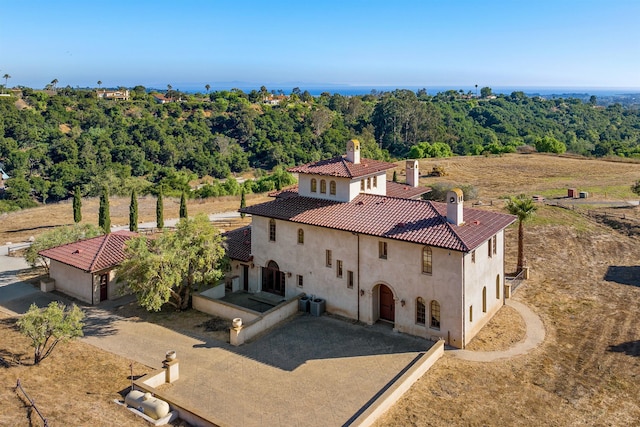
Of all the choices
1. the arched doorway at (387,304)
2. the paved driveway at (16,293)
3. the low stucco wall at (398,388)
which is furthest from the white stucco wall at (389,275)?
the paved driveway at (16,293)

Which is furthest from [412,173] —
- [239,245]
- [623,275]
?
[623,275]

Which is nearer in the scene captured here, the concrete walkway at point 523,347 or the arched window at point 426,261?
the concrete walkway at point 523,347

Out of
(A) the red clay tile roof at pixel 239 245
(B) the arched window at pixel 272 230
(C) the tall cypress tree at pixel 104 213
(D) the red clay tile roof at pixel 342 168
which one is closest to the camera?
(D) the red clay tile roof at pixel 342 168

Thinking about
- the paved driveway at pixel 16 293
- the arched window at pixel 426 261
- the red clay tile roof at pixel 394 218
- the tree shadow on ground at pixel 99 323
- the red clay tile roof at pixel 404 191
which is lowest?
the tree shadow on ground at pixel 99 323

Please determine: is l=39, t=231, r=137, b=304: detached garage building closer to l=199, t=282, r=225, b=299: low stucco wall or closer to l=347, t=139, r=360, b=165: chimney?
l=199, t=282, r=225, b=299: low stucco wall

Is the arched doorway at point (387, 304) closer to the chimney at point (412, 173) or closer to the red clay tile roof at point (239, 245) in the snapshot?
the red clay tile roof at point (239, 245)

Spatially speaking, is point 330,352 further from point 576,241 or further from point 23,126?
point 23,126
